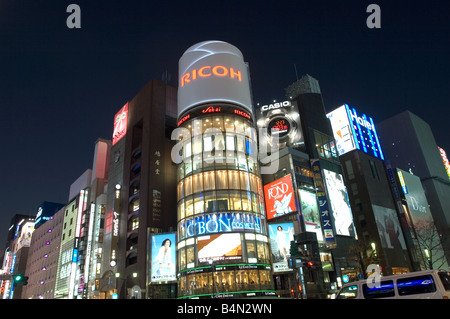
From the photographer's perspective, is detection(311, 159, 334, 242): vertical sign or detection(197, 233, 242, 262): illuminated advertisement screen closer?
detection(197, 233, 242, 262): illuminated advertisement screen

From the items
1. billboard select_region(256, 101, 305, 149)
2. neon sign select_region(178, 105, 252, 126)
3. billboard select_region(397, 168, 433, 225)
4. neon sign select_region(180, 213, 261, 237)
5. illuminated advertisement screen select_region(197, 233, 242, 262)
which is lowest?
illuminated advertisement screen select_region(197, 233, 242, 262)

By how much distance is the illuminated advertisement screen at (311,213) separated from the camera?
54094mm

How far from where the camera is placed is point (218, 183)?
48656 millimetres

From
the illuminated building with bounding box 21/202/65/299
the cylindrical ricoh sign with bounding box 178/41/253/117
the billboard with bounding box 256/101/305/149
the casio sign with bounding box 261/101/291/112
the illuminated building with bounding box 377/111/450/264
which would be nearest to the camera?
the cylindrical ricoh sign with bounding box 178/41/253/117

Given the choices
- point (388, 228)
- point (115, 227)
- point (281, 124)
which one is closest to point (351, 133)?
point (281, 124)

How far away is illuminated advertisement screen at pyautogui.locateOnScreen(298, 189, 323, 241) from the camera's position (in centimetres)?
5409

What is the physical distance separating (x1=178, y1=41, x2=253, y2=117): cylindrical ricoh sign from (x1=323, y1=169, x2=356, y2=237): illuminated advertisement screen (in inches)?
835

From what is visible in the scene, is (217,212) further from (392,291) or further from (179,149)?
(392,291)

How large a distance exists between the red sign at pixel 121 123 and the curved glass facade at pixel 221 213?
23746mm

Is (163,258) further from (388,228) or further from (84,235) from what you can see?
(388,228)

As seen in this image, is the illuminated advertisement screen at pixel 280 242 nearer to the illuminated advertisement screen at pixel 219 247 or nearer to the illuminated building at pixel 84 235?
the illuminated advertisement screen at pixel 219 247

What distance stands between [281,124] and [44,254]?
88502mm

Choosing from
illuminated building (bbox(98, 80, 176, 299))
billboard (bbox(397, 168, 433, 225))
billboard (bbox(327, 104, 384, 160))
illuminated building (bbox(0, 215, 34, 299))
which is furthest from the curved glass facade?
illuminated building (bbox(0, 215, 34, 299))

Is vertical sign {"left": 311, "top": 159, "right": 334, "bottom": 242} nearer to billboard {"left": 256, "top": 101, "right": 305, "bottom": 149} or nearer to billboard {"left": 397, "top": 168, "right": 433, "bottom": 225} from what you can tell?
billboard {"left": 256, "top": 101, "right": 305, "bottom": 149}
